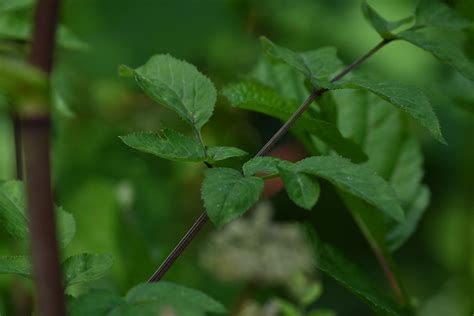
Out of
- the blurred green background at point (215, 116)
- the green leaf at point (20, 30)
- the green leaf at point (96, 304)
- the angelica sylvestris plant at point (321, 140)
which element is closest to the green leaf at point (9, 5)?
the green leaf at point (20, 30)

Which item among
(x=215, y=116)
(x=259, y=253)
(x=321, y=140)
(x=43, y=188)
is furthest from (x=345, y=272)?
(x=215, y=116)

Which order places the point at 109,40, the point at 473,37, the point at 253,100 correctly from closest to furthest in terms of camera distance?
the point at 253,100 < the point at 473,37 < the point at 109,40

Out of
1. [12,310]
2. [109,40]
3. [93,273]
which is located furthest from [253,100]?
[109,40]

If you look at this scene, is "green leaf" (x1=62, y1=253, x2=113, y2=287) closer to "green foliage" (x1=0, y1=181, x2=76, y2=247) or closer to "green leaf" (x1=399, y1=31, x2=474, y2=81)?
"green foliage" (x1=0, y1=181, x2=76, y2=247)

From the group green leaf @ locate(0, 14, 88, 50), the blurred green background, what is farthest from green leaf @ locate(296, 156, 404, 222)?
the blurred green background

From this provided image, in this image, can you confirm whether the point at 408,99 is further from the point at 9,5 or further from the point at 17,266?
the point at 9,5

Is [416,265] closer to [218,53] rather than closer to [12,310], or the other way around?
[218,53]
